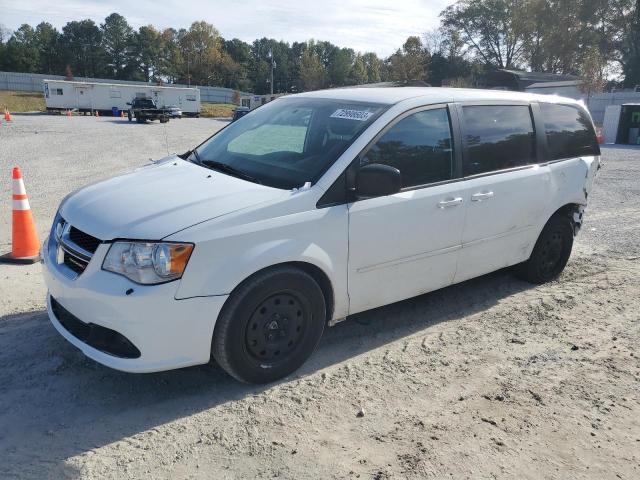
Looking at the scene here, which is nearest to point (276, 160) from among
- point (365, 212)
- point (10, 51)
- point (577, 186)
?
point (365, 212)

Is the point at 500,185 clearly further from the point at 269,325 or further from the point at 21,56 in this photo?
the point at 21,56

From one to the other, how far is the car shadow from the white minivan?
30 centimetres

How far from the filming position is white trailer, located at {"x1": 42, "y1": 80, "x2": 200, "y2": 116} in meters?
48.0

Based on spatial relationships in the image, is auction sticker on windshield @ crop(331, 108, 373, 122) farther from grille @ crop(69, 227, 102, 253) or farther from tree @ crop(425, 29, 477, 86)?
tree @ crop(425, 29, 477, 86)

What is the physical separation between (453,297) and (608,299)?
146cm

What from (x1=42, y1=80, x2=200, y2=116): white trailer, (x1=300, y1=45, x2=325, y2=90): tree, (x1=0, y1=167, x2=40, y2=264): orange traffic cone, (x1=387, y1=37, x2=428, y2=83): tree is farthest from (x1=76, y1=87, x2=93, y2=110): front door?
(x1=0, y1=167, x2=40, y2=264): orange traffic cone

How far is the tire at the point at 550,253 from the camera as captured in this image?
5.25 metres

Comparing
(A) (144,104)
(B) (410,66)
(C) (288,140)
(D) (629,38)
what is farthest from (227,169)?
(D) (629,38)

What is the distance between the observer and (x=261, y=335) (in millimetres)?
3367

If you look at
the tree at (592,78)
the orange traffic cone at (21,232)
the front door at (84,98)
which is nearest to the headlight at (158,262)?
the orange traffic cone at (21,232)

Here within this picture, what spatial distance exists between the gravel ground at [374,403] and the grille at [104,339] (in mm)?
356

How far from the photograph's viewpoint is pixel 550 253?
540 cm

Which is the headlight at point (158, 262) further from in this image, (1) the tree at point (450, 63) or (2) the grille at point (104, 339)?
(1) the tree at point (450, 63)

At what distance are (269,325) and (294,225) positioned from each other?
648 millimetres
